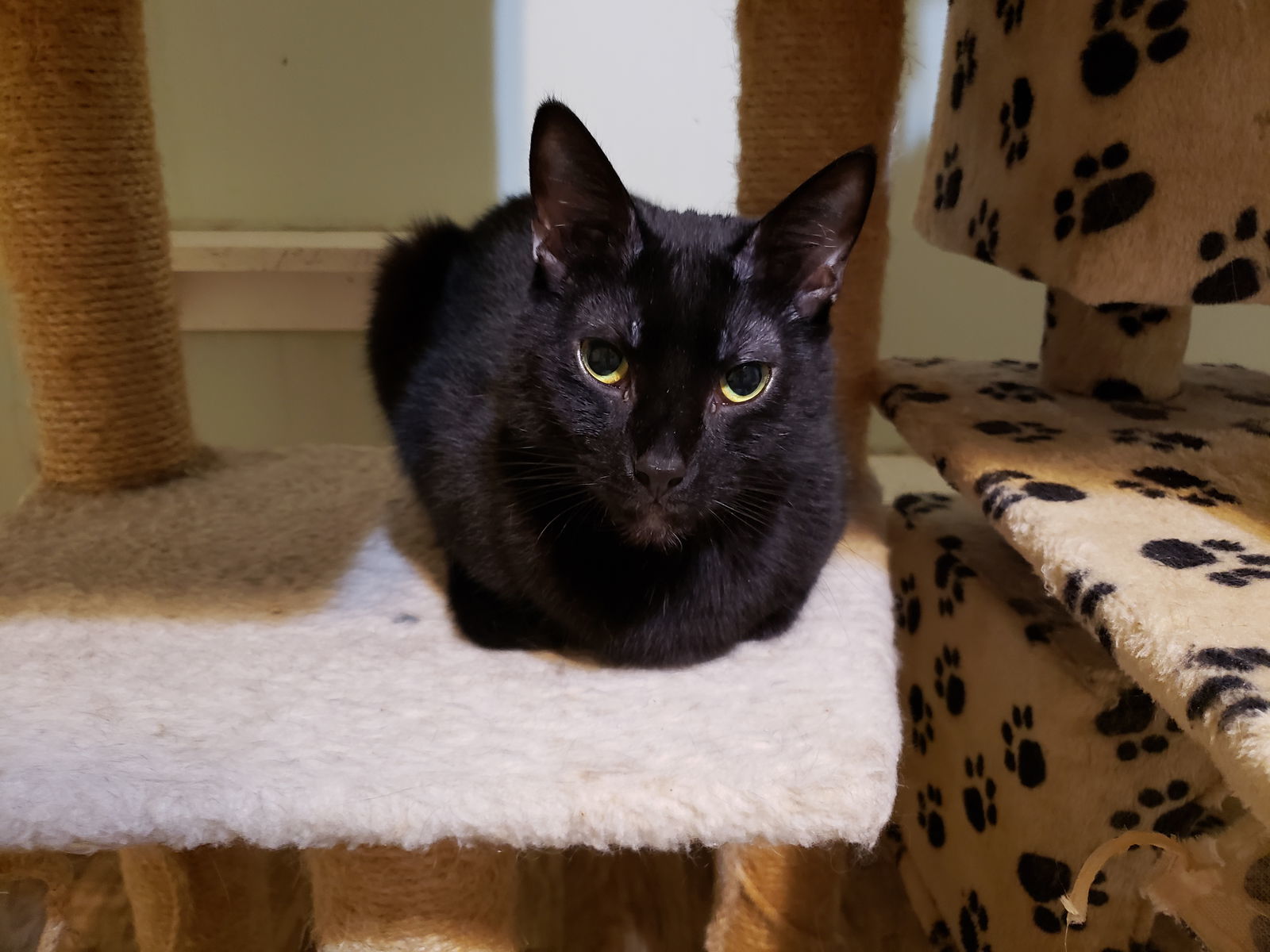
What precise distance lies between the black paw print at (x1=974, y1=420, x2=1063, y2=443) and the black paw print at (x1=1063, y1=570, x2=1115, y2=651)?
25 cm

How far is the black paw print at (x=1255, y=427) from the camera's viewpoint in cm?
85

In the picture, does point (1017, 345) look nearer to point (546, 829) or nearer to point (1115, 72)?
point (1115, 72)

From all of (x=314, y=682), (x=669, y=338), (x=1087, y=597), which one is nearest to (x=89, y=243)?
(x=314, y=682)

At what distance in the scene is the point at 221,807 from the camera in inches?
21.0

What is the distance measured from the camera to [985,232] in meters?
0.89

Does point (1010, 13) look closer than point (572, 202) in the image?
No

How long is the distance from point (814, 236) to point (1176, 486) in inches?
14.3

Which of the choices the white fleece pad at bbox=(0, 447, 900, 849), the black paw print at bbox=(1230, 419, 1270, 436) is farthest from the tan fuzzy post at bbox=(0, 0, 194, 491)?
the black paw print at bbox=(1230, 419, 1270, 436)

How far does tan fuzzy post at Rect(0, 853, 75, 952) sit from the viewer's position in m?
0.80

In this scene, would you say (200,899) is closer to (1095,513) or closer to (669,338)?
(669,338)

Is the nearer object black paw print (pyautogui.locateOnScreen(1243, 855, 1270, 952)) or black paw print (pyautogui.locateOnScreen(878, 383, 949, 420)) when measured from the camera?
black paw print (pyautogui.locateOnScreen(1243, 855, 1270, 952))

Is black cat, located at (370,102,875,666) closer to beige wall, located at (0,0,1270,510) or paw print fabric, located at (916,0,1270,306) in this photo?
paw print fabric, located at (916,0,1270,306)

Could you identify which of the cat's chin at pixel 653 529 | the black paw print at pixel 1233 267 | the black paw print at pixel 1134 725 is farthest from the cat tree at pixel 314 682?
the black paw print at pixel 1233 267

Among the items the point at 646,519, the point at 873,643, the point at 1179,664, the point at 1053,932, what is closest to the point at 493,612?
the point at 646,519
